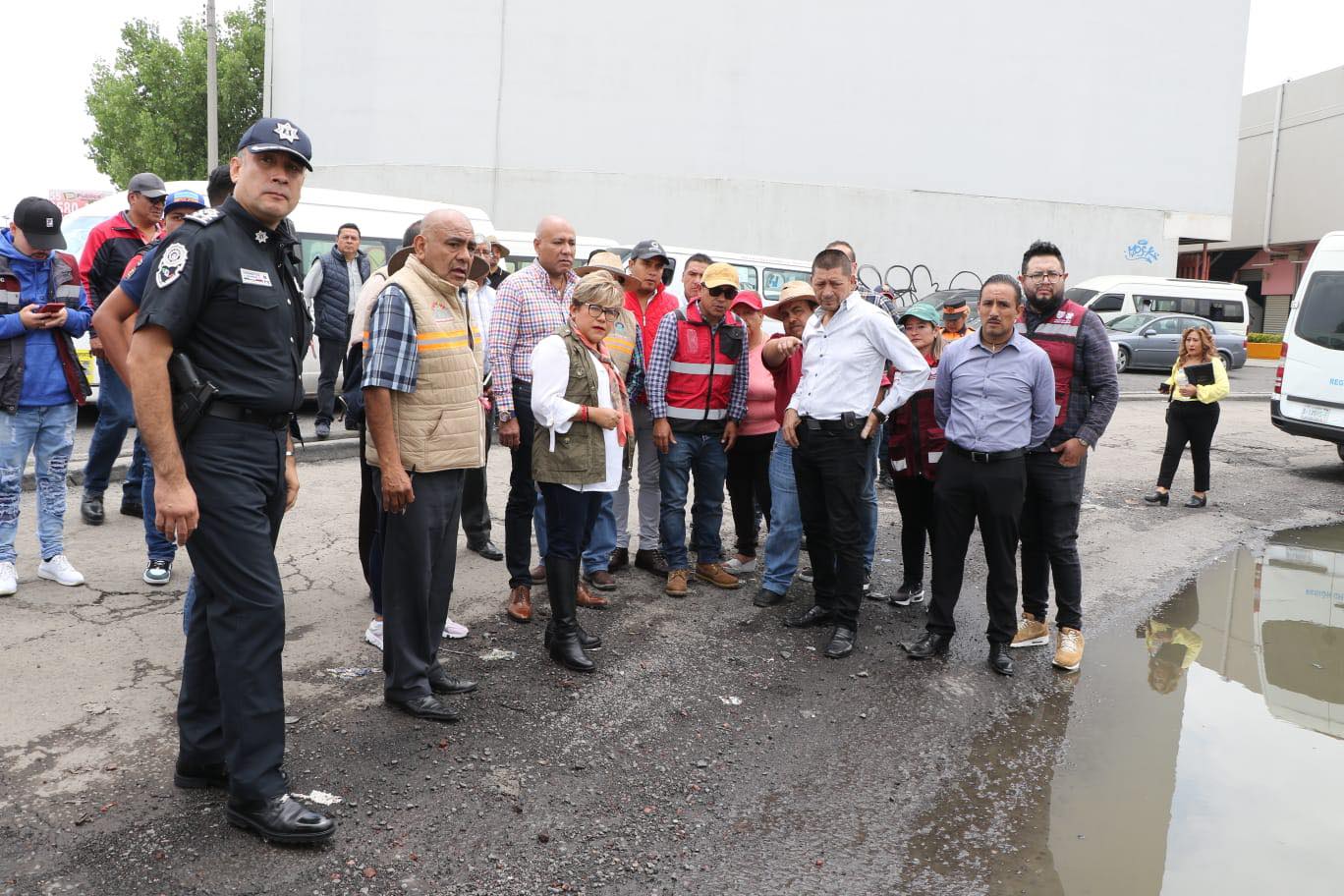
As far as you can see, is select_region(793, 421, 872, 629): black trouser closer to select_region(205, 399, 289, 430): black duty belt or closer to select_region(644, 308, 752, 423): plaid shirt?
select_region(644, 308, 752, 423): plaid shirt

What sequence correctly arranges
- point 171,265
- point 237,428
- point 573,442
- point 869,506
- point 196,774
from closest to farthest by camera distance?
point 171,265 → point 237,428 → point 196,774 → point 573,442 → point 869,506

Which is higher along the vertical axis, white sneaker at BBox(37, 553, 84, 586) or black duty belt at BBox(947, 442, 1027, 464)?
black duty belt at BBox(947, 442, 1027, 464)

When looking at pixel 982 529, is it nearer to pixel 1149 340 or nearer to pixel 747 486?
pixel 747 486

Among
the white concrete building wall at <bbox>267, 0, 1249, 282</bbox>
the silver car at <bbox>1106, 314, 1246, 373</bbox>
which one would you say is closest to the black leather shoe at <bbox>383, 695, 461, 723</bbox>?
the silver car at <bbox>1106, 314, 1246, 373</bbox>

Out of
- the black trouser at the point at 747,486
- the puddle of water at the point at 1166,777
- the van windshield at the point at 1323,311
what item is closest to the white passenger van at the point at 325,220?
the black trouser at the point at 747,486

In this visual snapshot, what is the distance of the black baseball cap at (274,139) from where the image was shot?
301 cm

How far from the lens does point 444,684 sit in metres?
4.13

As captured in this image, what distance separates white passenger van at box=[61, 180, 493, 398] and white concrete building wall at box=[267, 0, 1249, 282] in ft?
41.6

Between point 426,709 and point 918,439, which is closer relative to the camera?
point 426,709

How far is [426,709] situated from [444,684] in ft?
0.89

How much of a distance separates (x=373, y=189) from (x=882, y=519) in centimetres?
1920

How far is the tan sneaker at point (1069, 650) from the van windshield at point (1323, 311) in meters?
8.41

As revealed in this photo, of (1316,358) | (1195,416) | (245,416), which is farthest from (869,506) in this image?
(1316,358)

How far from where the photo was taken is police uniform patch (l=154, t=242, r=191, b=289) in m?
2.87
